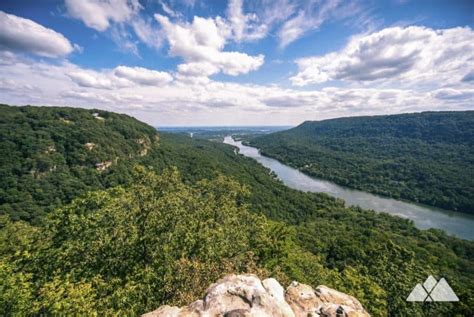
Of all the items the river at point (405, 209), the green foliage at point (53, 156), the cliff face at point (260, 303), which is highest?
Answer: the cliff face at point (260, 303)

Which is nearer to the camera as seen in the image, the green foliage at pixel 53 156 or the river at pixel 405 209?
the green foliage at pixel 53 156

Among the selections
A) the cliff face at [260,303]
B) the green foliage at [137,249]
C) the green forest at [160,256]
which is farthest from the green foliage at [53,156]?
the cliff face at [260,303]

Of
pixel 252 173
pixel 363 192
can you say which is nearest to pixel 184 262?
pixel 252 173

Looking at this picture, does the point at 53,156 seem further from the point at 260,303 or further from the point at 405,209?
the point at 405,209

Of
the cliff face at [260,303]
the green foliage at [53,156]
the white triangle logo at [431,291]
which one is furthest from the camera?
the green foliage at [53,156]

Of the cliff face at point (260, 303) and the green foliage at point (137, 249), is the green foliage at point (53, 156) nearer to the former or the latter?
the green foliage at point (137, 249)

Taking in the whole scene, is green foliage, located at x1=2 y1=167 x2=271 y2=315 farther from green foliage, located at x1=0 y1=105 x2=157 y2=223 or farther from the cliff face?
green foliage, located at x1=0 y1=105 x2=157 y2=223

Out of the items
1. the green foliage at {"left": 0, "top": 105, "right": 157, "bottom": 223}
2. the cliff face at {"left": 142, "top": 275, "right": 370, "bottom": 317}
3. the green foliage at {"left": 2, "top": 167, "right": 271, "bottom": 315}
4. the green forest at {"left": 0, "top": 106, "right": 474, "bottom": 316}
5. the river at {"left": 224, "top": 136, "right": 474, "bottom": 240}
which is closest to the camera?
the cliff face at {"left": 142, "top": 275, "right": 370, "bottom": 317}

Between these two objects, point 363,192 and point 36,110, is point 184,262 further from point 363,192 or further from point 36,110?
point 363,192

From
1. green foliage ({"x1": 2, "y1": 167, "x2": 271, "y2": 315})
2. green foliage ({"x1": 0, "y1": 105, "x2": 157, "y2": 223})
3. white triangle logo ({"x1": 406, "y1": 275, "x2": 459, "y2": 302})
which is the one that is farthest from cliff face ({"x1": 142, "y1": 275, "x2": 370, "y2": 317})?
green foliage ({"x1": 0, "y1": 105, "x2": 157, "y2": 223})
